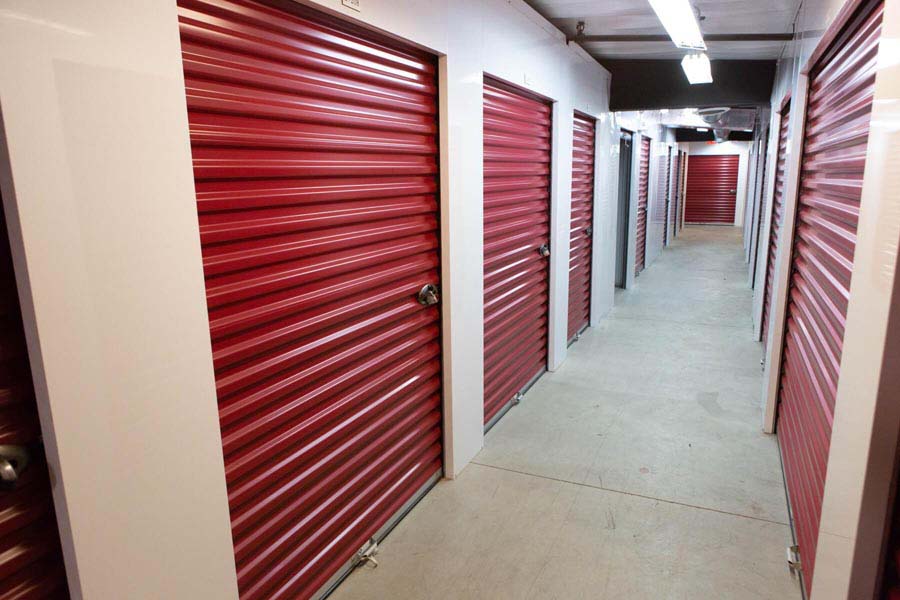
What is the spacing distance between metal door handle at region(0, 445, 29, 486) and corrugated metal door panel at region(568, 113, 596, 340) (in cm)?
483

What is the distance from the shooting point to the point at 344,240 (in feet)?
7.84

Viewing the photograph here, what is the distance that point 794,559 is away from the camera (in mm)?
2568

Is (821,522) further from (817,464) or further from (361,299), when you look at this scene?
(361,299)

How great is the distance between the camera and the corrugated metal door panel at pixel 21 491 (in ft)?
4.31

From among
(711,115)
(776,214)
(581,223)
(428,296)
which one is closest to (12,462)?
(428,296)

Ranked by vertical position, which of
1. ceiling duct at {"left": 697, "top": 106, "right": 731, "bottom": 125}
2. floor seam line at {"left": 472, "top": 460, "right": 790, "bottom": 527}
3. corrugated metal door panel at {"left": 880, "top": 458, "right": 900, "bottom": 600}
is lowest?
floor seam line at {"left": 472, "top": 460, "right": 790, "bottom": 527}

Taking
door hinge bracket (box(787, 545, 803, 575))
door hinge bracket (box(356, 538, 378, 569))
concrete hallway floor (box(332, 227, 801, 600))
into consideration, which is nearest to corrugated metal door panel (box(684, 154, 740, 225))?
concrete hallway floor (box(332, 227, 801, 600))

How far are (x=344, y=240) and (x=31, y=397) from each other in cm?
126

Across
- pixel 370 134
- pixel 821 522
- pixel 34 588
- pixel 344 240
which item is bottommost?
pixel 821 522

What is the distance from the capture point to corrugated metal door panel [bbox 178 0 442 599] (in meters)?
1.83

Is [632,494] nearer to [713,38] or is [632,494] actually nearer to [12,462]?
[12,462]

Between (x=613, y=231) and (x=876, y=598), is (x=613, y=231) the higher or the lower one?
the higher one

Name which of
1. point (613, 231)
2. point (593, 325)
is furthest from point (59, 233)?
point (613, 231)

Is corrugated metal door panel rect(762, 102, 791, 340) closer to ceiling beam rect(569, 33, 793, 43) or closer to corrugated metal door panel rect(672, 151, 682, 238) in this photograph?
ceiling beam rect(569, 33, 793, 43)
